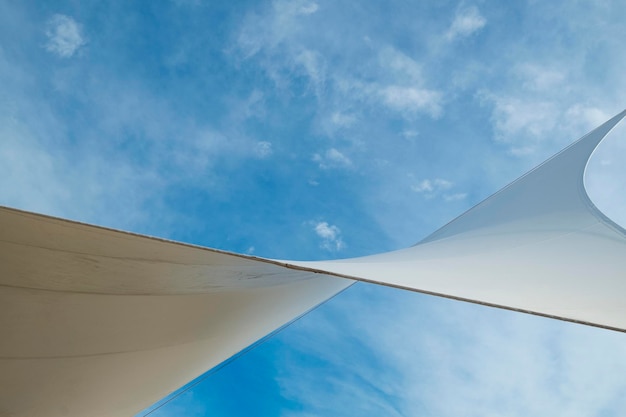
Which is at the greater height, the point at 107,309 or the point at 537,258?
the point at 537,258

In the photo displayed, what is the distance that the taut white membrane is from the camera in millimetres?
1936

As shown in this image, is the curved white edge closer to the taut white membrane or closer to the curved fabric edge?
the taut white membrane

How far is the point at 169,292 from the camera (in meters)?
2.64

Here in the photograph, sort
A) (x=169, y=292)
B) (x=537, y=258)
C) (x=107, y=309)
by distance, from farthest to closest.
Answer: (x=537, y=258) < (x=169, y=292) < (x=107, y=309)

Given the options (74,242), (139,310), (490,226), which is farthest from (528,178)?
(74,242)

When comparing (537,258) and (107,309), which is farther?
(537,258)

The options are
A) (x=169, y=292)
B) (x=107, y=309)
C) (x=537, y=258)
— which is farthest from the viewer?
(x=537, y=258)

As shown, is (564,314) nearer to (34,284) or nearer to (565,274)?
(565,274)

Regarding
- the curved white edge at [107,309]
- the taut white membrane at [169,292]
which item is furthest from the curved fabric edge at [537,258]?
the curved white edge at [107,309]

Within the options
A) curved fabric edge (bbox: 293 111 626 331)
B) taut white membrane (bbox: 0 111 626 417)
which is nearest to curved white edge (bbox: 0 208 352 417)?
taut white membrane (bbox: 0 111 626 417)

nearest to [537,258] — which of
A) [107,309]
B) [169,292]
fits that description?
[169,292]

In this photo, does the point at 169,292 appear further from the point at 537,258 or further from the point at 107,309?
the point at 537,258

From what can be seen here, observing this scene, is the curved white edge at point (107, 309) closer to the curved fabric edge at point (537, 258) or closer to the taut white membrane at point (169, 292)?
the taut white membrane at point (169, 292)

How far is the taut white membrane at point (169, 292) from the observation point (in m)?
1.94
